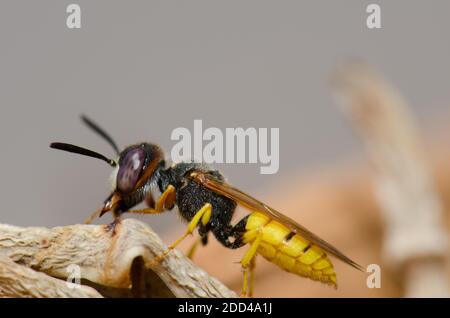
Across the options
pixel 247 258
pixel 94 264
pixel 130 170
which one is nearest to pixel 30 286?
pixel 94 264

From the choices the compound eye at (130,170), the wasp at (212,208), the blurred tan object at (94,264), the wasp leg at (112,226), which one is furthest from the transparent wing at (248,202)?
the wasp leg at (112,226)

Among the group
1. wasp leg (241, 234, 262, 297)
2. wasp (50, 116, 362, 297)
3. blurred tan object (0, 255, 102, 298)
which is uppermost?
wasp (50, 116, 362, 297)

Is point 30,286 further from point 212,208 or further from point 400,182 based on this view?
point 400,182

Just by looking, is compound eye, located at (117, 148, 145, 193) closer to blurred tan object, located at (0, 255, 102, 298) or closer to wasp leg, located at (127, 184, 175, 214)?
wasp leg, located at (127, 184, 175, 214)

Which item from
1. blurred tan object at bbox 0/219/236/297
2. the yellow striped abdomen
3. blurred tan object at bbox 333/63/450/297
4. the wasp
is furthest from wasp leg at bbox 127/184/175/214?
blurred tan object at bbox 333/63/450/297

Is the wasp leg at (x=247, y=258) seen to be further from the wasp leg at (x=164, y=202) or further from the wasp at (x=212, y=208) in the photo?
the wasp leg at (x=164, y=202)

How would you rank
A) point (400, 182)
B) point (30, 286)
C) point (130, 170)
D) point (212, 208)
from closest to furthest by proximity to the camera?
point (30, 286), point (130, 170), point (212, 208), point (400, 182)
